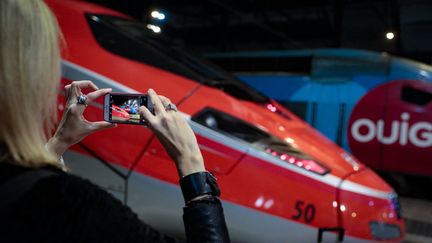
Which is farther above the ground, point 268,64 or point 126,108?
point 268,64

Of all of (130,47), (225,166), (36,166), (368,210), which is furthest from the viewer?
(130,47)

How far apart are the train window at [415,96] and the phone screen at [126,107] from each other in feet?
18.9

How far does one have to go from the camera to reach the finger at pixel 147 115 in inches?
36.3

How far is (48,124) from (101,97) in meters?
0.33

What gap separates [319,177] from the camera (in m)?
2.50

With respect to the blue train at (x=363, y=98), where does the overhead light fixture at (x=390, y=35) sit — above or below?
above

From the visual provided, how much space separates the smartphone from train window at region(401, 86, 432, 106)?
5.76 m

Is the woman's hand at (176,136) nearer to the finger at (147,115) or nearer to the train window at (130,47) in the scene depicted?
the finger at (147,115)

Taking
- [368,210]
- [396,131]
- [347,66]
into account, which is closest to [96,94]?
[368,210]

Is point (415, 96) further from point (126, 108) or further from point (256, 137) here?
point (126, 108)

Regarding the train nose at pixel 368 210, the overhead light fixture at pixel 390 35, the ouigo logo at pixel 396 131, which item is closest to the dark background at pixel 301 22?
the overhead light fixture at pixel 390 35

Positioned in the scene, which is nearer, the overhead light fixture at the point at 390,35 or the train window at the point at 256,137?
the train window at the point at 256,137

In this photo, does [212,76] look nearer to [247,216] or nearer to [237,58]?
[247,216]

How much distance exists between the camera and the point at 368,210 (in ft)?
8.27
